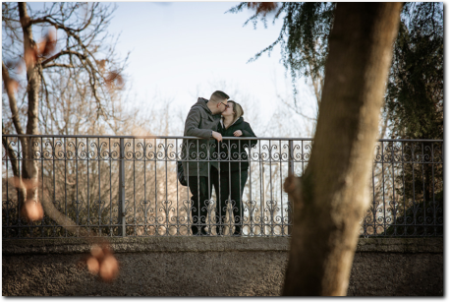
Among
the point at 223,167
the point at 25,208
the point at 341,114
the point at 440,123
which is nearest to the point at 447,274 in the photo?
the point at 440,123

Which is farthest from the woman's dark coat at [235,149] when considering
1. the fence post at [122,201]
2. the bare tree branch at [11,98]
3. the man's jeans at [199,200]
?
the bare tree branch at [11,98]

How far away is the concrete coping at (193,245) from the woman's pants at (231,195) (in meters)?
0.26

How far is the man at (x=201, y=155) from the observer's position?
17.0ft

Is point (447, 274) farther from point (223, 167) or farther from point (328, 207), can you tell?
point (328, 207)

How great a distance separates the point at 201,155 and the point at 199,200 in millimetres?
608

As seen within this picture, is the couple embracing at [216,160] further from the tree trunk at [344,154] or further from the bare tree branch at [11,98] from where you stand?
the bare tree branch at [11,98]

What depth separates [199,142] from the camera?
17.7 ft

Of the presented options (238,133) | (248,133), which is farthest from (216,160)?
(248,133)

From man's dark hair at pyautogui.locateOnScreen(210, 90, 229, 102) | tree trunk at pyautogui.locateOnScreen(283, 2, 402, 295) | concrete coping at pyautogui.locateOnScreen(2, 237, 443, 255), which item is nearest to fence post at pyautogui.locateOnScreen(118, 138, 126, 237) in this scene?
concrete coping at pyautogui.locateOnScreen(2, 237, 443, 255)

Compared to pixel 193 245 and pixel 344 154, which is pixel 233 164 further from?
pixel 344 154

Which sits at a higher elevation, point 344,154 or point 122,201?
point 344,154

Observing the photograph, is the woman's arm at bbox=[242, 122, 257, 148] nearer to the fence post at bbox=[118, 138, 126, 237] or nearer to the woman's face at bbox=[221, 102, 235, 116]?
the woman's face at bbox=[221, 102, 235, 116]

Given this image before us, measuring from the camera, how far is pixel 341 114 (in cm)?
225

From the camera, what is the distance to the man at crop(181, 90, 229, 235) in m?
5.17
